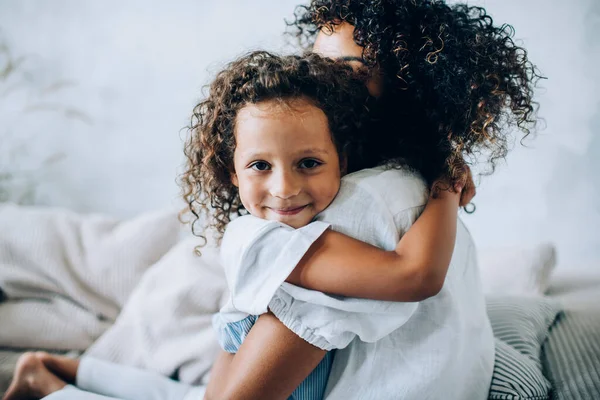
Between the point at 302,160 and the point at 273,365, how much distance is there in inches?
11.1

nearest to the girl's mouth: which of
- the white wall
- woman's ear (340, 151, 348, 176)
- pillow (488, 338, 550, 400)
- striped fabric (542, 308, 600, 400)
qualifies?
woman's ear (340, 151, 348, 176)

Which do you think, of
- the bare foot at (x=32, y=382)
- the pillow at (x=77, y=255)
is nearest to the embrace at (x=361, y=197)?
the bare foot at (x=32, y=382)

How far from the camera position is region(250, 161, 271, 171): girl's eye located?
780 millimetres

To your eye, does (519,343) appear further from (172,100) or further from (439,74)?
(172,100)

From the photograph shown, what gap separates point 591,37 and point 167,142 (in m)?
1.42

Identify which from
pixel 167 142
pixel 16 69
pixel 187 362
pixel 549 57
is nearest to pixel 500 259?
pixel 549 57

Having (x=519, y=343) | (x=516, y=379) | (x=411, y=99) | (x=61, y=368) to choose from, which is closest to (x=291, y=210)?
(x=411, y=99)

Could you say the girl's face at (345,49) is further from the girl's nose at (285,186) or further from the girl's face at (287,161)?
the girl's nose at (285,186)

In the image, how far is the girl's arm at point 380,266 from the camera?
0.68 m

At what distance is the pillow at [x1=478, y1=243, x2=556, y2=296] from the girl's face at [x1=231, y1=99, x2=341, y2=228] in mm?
881

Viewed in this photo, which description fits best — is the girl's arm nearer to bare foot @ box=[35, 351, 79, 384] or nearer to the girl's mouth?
the girl's mouth

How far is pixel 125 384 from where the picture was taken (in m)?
1.14

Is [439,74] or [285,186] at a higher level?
[439,74]

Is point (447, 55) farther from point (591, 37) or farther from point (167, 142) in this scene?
point (167, 142)
